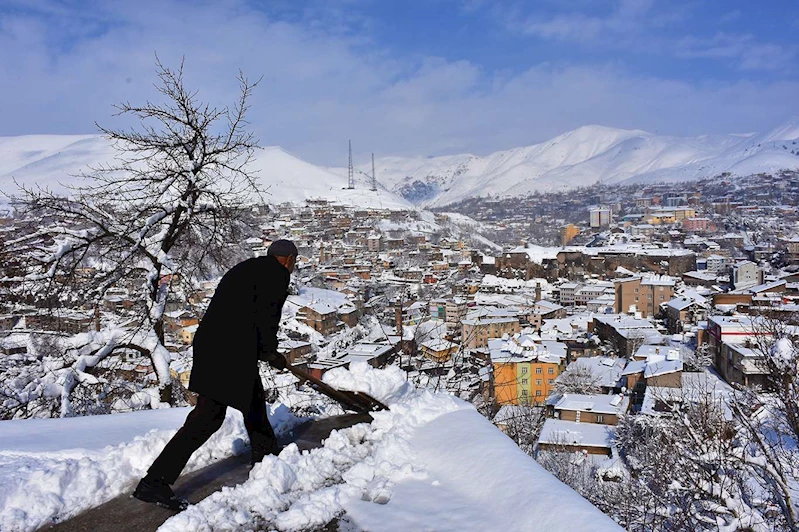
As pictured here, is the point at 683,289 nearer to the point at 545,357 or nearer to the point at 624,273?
the point at 624,273

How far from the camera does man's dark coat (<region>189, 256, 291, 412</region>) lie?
85.9 inches

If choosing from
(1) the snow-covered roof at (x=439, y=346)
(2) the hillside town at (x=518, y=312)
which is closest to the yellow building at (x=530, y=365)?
(2) the hillside town at (x=518, y=312)

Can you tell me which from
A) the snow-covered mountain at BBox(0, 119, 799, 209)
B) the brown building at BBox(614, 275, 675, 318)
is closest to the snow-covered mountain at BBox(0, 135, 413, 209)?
the snow-covered mountain at BBox(0, 119, 799, 209)

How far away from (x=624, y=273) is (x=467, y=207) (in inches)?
3347

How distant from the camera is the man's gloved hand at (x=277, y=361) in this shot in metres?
2.34

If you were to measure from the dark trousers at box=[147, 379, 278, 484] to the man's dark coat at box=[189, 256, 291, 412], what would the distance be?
0.05 metres

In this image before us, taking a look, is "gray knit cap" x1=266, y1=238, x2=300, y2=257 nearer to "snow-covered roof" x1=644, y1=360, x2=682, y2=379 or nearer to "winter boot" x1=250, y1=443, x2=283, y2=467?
"winter boot" x1=250, y1=443, x2=283, y2=467

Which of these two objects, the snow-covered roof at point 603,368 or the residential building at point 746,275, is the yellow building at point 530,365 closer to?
the snow-covered roof at point 603,368

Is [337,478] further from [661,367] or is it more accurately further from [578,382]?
[578,382]

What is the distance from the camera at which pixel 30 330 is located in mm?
4410

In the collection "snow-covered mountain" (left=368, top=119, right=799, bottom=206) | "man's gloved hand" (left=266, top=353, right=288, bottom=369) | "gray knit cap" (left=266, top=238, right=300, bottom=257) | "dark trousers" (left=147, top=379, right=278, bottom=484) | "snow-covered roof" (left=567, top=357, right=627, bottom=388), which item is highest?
"snow-covered mountain" (left=368, top=119, right=799, bottom=206)

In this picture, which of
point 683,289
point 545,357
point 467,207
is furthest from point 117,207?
point 467,207

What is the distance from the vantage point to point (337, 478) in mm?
2305

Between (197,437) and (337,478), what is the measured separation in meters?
0.56
